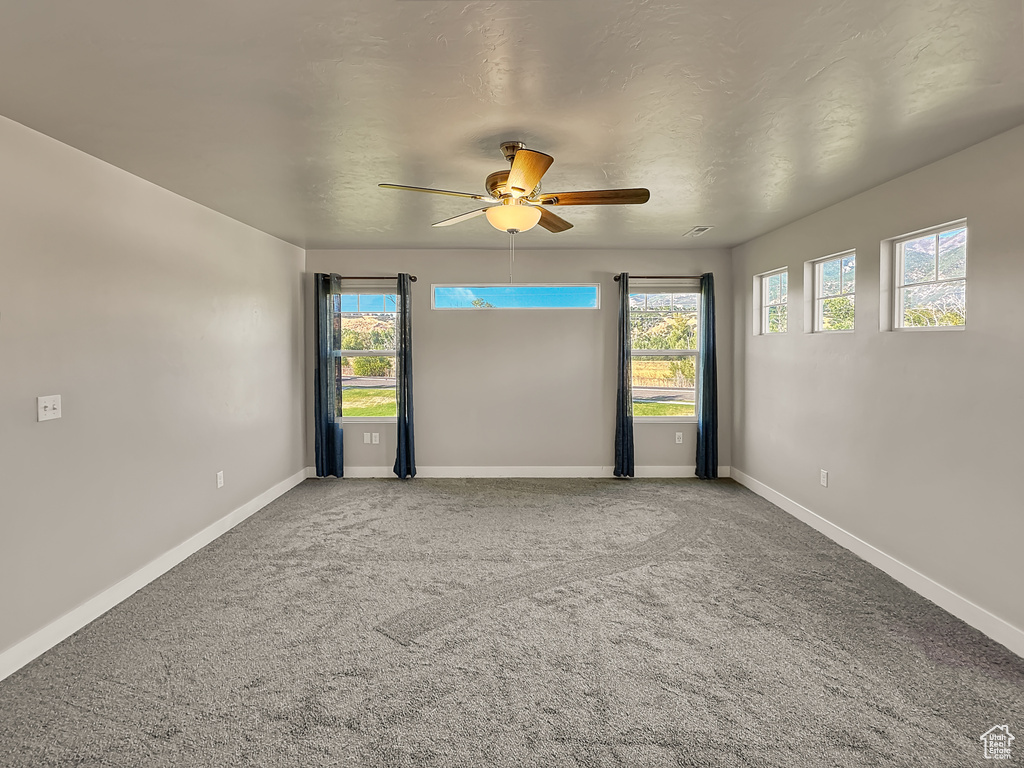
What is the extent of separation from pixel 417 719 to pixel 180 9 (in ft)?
7.84

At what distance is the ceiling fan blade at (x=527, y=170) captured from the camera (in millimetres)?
2342

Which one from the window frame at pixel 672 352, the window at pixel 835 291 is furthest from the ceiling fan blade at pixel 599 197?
the window frame at pixel 672 352

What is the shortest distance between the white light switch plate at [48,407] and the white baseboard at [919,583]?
4.46m

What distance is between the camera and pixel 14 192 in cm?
237

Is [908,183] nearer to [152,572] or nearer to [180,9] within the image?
[180,9]

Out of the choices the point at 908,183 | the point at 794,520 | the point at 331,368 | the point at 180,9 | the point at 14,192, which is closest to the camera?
the point at 180,9

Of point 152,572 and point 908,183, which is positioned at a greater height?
point 908,183

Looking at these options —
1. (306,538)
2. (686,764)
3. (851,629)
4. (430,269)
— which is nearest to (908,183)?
(851,629)

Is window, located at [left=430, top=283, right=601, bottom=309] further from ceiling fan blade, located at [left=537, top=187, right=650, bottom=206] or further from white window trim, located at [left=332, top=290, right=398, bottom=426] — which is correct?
ceiling fan blade, located at [left=537, top=187, right=650, bottom=206]

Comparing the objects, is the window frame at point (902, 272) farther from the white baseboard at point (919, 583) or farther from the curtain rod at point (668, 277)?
the curtain rod at point (668, 277)

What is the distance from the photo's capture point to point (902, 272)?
3.34 meters

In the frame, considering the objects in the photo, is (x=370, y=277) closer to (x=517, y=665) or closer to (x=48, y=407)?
(x=48, y=407)

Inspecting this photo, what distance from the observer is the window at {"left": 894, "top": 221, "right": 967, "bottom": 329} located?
2926mm

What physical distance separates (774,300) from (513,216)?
319 cm
